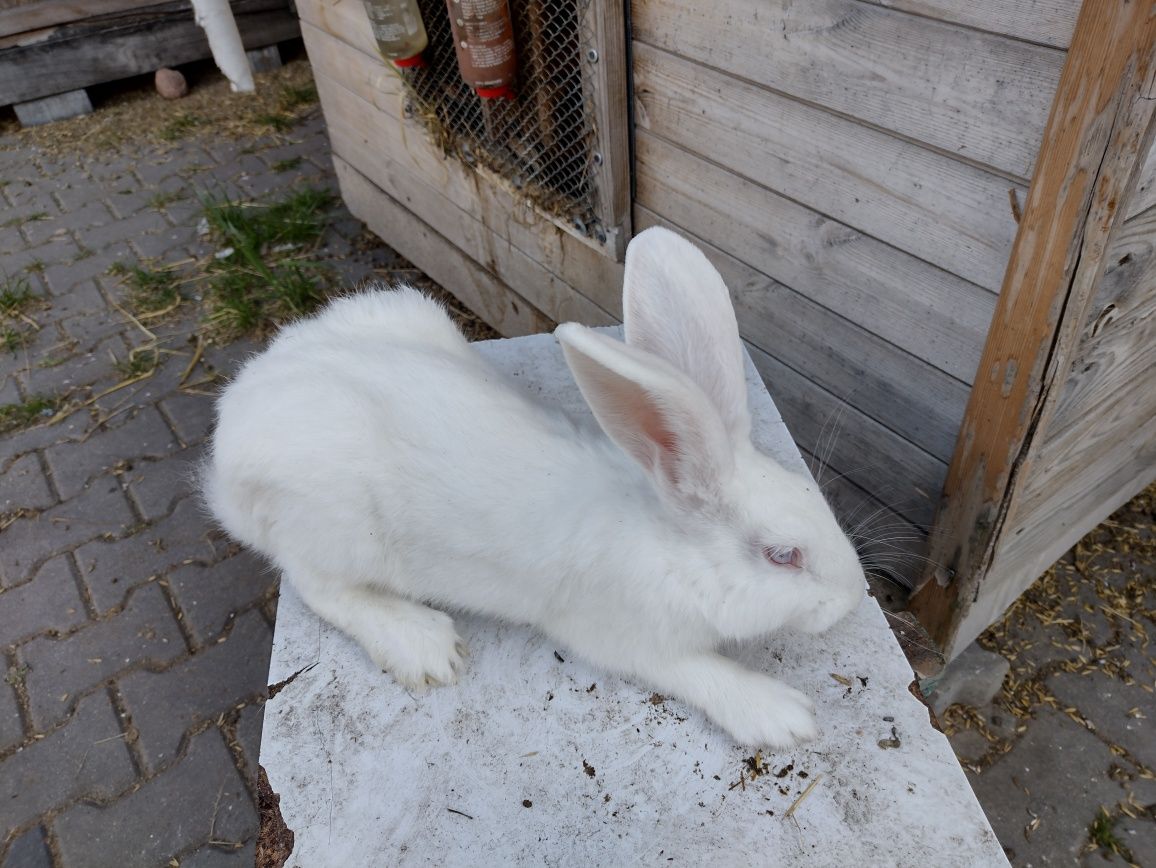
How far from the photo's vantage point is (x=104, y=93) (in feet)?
19.3

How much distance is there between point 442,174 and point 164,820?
232 cm

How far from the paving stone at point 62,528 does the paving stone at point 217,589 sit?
0.35 meters

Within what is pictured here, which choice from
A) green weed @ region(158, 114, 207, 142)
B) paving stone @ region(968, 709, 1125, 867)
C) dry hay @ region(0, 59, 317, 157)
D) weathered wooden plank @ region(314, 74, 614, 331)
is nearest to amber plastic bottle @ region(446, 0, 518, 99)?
weathered wooden plank @ region(314, 74, 614, 331)

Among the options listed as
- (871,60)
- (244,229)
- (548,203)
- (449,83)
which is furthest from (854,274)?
(244,229)

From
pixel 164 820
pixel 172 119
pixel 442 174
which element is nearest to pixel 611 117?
pixel 442 174

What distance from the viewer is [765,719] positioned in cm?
148

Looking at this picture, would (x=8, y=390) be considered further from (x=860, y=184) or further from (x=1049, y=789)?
(x=1049, y=789)

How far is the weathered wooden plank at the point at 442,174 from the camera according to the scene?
283 centimetres

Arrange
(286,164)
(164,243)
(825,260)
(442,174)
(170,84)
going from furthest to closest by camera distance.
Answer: (170,84) < (286,164) < (164,243) < (442,174) < (825,260)

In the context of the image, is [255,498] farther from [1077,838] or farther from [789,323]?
[1077,838]

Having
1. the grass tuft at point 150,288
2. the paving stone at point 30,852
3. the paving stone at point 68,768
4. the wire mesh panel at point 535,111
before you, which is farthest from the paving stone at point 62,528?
the wire mesh panel at point 535,111

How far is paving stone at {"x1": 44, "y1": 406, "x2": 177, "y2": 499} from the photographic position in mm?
3140

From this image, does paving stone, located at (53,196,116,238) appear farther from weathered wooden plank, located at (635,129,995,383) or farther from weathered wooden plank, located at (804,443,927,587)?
weathered wooden plank, located at (804,443,927,587)

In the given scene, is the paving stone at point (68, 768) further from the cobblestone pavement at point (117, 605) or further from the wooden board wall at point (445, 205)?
the wooden board wall at point (445, 205)
